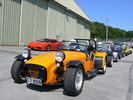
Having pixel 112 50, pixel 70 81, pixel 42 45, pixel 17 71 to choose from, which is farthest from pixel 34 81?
pixel 42 45

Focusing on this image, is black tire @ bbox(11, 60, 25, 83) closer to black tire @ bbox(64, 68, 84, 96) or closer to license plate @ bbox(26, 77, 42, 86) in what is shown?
license plate @ bbox(26, 77, 42, 86)

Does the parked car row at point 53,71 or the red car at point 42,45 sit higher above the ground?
the red car at point 42,45

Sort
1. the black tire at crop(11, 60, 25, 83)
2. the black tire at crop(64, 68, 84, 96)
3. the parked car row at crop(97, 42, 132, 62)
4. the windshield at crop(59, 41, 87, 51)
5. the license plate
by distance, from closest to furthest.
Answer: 1. the black tire at crop(64, 68, 84, 96)
2. the license plate
3. the black tire at crop(11, 60, 25, 83)
4. the windshield at crop(59, 41, 87, 51)
5. the parked car row at crop(97, 42, 132, 62)

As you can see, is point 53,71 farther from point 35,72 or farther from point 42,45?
point 42,45

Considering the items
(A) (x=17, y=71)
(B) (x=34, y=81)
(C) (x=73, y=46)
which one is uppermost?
(C) (x=73, y=46)

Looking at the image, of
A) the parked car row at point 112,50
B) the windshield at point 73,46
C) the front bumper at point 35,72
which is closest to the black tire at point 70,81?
the front bumper at point 35,72

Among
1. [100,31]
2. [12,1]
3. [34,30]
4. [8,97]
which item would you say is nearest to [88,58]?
[8,97]

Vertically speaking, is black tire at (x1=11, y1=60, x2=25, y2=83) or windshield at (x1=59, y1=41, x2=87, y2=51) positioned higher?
windshield at (x1=59, y1=41, x2=87, y2=51)

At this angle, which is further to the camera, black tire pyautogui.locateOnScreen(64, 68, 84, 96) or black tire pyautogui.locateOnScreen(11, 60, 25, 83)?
black tire pyautogui.locateOnScreen(11, 60, 25, 83)

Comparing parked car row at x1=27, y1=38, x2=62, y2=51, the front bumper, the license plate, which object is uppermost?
parked car row at x1=27, y1=38, x2=62, y2=51

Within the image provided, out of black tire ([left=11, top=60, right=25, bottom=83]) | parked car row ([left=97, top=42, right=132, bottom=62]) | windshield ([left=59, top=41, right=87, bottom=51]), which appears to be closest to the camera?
black tire ([left=11, top=60, right=25, bottom=83])

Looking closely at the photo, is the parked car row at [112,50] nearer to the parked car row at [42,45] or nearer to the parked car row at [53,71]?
the parked car row at [53,71]

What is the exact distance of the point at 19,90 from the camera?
216 inches

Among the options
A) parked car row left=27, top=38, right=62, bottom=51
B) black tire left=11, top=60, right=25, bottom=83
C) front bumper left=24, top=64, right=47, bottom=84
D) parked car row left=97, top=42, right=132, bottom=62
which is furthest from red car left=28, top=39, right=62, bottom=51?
front bumper left=24, top=64, right=47, bottom=84
